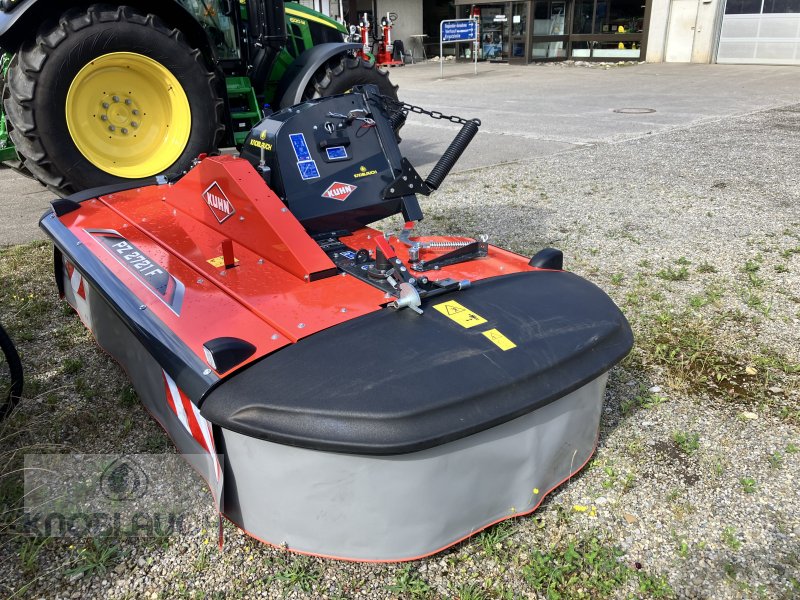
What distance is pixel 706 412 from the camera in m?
2.67

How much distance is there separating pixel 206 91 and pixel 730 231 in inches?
148

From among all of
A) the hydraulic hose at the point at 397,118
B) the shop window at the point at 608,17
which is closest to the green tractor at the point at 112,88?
the hydraulic hose at the point at 397,118

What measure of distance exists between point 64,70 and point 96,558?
3153 millimetres

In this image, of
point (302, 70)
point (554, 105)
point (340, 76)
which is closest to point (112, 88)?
point (302, 70)

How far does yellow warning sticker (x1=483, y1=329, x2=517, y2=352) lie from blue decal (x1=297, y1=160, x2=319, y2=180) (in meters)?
1.25

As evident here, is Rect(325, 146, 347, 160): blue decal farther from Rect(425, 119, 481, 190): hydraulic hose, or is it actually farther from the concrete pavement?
the concrete pavement

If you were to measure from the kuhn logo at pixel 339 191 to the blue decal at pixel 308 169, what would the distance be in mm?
85

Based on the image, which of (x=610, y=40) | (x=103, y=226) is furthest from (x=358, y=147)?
(x=610, y=40)

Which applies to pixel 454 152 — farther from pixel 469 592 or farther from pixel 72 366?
pixel 72 366

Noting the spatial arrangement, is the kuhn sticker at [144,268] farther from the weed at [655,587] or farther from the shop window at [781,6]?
the shop window at [781,6]

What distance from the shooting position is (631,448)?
2.47 meters

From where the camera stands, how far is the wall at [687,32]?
1540 cm

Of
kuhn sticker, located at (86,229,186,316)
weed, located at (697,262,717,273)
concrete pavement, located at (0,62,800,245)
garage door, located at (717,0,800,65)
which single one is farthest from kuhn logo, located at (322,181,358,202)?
garage door, located at (717,0,800,65)

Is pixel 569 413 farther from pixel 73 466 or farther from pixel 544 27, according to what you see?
pixel 544 27
